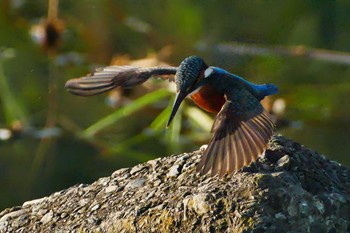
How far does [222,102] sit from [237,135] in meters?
0.20

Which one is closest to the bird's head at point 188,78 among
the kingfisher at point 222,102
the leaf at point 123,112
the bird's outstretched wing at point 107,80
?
the kingfisher at point 222,102

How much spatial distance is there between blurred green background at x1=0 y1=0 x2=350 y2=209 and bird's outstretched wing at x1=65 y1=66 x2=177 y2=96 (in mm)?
1082

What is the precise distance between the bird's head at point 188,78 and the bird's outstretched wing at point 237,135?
0.09 meters

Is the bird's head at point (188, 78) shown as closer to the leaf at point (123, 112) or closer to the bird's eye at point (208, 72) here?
the bird's eye at point (208, 72)

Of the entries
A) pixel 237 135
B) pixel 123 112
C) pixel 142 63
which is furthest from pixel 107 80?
pixel 142 63

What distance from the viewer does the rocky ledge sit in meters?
2.33

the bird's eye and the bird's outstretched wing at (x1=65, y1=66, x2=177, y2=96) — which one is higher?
the bird's eye

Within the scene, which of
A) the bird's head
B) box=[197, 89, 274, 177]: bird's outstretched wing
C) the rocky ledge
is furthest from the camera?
the bird's head

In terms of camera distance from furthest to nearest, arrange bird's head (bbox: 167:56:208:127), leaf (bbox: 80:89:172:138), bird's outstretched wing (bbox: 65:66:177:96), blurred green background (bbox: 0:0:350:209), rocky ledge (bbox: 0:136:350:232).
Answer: leaf (bbox: 80:89:172:138), blurred green background (bbox: 0:0:350:209), bird's outstretched wing (bbox: 65:66:177:96), bird's head (bbox: 167:56:208:127), rocky ledge (bbox: 0:136:350:232)

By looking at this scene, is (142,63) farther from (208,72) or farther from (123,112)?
(208,72)

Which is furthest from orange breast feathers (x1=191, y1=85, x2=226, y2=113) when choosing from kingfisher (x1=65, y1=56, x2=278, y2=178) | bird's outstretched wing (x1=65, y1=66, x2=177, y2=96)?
bird's outstretched wing (x1=65, y1=66, x2=177, y2=96)

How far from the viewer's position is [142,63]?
511 cm

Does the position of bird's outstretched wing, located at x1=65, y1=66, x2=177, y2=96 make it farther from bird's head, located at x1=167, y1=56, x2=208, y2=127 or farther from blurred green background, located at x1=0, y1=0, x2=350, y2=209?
blurred green background, located at x1=0, y1=0, x2=350, y2=209

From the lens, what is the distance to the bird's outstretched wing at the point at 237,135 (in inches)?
98.2
